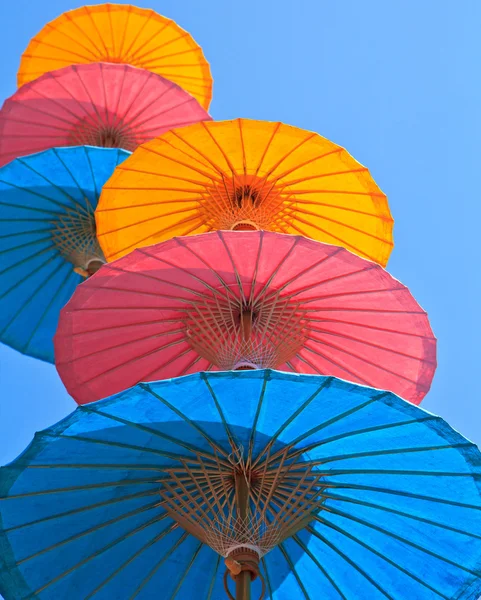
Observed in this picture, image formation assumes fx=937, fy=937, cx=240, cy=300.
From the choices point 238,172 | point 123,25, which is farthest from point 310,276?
point 123,25

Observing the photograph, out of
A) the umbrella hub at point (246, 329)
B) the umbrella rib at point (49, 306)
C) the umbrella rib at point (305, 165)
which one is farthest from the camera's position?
the umbrella rib at point (49, 306)

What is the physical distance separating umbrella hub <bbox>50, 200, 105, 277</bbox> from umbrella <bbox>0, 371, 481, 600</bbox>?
5.87 metres

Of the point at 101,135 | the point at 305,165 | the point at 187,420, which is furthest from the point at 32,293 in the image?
the point at 187,420

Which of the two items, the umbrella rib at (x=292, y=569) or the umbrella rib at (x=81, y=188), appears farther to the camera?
the umbrella rib at (x=81, y=188)

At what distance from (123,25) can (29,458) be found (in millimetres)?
12265

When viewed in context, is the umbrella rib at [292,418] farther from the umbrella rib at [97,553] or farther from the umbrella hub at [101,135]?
the umbrella hub at [101,135]

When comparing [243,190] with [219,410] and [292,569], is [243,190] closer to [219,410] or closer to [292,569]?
[219,410]

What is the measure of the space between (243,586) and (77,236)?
779 centimetres

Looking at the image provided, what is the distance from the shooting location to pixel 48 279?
13852 mm

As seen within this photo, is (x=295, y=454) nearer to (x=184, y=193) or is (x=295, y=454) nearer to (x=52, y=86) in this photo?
(x=184, y=193)

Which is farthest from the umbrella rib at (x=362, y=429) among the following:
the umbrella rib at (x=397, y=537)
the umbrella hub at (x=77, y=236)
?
the umbrella hub at (x=77, y=236)

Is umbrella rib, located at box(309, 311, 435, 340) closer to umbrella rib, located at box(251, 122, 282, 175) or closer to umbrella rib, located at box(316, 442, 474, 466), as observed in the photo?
umbrella rib, located at box(251, 122, 282, 175)

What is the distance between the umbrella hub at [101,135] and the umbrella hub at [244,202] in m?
4.37

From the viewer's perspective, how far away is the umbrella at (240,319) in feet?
29.6
